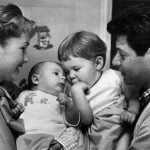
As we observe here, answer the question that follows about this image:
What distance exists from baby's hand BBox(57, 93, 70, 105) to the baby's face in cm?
6

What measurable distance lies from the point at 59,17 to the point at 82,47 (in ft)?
0.82

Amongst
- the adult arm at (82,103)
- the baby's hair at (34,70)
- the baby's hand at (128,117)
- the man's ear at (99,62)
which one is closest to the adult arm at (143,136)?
the baby's hand at (128,117)

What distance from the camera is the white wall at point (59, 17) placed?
5.29 ft

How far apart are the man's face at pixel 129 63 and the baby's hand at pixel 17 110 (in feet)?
1.17

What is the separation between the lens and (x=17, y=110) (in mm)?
1317

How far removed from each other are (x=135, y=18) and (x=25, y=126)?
527 mm

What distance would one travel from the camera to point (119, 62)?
1336 mm

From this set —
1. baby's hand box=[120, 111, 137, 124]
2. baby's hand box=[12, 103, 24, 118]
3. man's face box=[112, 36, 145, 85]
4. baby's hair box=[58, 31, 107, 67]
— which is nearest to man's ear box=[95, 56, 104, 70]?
baby's hair box=[58, 31, 107, 67]

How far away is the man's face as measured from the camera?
1272 mm

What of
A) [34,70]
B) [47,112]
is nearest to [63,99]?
[47,112]

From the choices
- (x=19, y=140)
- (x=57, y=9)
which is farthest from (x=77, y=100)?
(x=57, y=9)

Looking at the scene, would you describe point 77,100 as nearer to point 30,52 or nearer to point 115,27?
point 115,27

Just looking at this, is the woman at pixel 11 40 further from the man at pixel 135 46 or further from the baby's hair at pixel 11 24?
the man at pixel 135 46

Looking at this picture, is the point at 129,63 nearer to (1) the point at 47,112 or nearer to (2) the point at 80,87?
(2) the point at 80,87
